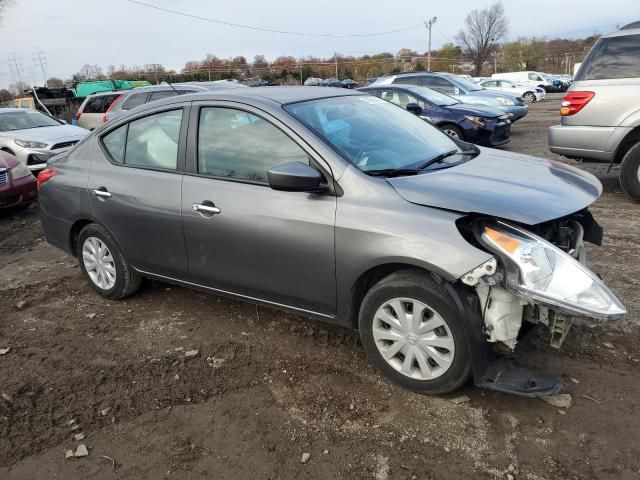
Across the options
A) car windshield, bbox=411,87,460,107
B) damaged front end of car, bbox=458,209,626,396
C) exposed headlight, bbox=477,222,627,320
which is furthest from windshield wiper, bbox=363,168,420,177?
car windshield, bbox=411,87,460,107

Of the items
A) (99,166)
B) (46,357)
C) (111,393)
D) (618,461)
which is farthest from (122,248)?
(618,461)

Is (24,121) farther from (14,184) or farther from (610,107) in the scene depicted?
(610,107)

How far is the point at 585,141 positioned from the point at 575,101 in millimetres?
516

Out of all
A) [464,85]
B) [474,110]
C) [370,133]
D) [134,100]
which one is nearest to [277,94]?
[370,133]

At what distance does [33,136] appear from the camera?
9961 millimetres

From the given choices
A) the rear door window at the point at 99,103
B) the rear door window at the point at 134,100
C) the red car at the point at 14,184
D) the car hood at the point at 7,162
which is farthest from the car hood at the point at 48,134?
the rear door window at the point at 99,103

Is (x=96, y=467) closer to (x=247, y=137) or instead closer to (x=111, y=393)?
(x=111, y=393)

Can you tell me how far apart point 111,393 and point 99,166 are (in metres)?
1.94

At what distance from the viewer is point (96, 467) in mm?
2611

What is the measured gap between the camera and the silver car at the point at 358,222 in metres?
2.70

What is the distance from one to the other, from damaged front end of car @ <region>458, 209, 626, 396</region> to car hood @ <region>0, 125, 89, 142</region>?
8.80 m

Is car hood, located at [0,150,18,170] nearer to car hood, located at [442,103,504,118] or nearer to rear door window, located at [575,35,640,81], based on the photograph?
car hood, located at [442,103,504,118]

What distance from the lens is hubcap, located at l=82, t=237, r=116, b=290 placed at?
173 inches

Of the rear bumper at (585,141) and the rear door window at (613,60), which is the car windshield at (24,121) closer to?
the rear bumper at (585,141)
